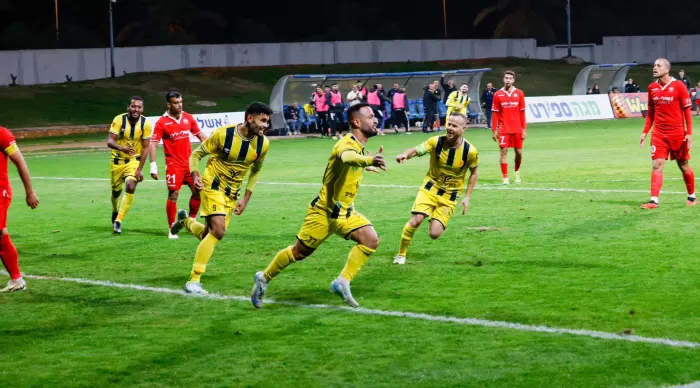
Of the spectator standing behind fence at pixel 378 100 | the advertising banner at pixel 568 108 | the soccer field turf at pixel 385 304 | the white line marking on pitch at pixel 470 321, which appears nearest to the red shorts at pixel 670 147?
the soccer field turf at pixel 385 304

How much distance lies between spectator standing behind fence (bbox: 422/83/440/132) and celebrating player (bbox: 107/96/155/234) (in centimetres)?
2611

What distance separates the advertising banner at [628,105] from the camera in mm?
48856

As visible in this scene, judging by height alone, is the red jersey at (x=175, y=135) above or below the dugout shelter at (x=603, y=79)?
below

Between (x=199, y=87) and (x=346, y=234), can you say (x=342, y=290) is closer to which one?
(x=346, y=234)

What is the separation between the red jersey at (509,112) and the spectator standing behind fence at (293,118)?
73.2 feet

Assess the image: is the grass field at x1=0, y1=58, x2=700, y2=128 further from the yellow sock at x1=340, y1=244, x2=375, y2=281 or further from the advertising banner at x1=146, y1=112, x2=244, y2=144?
the yellow sock at x1=340, y1=244, x2=375, y2=281

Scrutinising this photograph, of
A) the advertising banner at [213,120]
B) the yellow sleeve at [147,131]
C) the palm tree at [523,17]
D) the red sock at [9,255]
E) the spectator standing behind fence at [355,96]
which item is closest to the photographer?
the red sock at [9,255]

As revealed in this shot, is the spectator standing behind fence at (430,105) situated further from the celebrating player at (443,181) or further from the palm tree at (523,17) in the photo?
the palm tree at (523,17)

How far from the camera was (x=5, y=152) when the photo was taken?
10.5m

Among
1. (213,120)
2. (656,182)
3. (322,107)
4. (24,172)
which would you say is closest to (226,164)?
(24,172)

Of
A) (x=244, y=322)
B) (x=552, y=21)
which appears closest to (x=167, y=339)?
(x=244, y=322)

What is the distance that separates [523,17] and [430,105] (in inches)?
1617

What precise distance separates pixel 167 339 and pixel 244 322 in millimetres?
789

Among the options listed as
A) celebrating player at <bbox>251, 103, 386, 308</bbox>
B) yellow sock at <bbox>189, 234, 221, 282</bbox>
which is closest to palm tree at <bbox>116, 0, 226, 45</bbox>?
yellow sock at <bbox>189, 234, 221, 282</bbox>
